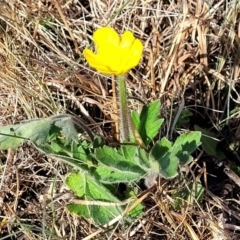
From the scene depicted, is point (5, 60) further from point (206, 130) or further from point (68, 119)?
point (206, 130)

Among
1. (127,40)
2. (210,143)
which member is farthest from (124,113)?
(210,143)

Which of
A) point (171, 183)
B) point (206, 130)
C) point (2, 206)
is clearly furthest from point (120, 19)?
point (2, 206)

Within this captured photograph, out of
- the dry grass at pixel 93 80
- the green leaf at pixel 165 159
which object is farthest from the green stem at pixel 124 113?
the dry grass at pixel 93 80

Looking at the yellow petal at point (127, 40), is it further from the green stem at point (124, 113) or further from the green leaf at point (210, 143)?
the green leaf at point (210, 143)

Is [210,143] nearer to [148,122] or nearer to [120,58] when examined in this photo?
[148,122]

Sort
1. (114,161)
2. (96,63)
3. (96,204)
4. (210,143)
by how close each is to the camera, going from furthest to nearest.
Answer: (210,143) < (96,204) < (114,161) < (96,63)
